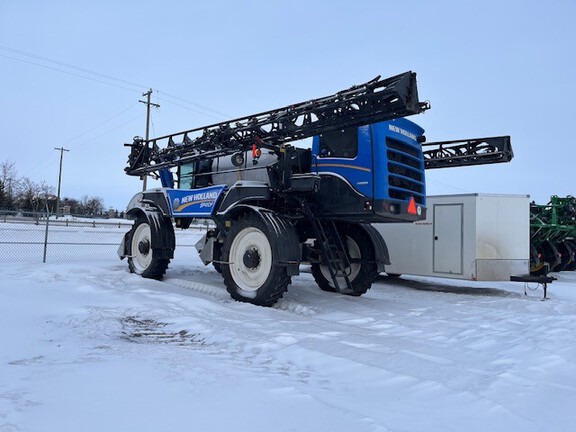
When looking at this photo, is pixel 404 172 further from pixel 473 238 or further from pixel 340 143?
pixel 473 238

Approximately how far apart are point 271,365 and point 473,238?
319 inches

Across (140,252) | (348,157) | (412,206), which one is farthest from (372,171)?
(140,252)

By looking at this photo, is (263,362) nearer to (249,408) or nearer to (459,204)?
(249,408)

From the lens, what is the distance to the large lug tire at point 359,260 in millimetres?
8766

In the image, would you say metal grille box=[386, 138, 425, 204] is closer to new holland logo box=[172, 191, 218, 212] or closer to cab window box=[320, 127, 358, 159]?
cab window box=[320, 127, 358, 159]

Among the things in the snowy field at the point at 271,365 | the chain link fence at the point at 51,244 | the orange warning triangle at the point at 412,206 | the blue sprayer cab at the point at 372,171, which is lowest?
the snowy field at the point at 271,365

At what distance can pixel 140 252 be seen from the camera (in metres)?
10.5

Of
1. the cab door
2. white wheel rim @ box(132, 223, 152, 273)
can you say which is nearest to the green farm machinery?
the cab door

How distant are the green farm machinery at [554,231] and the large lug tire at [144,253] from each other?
1336 cm

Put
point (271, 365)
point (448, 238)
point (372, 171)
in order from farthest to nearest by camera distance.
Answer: point (448, 238) < point (372, 171) < point (271, 365)

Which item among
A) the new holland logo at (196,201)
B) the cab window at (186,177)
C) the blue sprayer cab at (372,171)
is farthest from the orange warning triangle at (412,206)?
the cab window at (186,177)

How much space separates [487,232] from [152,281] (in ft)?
25.7

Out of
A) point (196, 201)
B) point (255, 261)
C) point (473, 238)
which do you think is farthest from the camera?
point (473, 238)

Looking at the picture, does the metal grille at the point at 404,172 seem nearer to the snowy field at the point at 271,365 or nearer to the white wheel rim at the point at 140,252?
the snowy field at the point at 271,365
